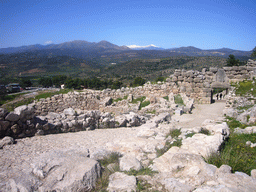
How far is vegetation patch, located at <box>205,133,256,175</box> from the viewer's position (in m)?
3.98

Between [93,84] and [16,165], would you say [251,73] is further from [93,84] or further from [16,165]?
[93,84]

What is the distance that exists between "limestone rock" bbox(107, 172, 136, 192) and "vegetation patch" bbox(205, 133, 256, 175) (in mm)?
2065

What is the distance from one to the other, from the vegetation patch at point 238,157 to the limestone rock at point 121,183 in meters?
2.06

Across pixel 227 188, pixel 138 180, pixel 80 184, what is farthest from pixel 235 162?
pixel 80 184

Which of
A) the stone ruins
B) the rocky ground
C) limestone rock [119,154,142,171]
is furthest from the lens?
limestone rock [119,154,142,171]

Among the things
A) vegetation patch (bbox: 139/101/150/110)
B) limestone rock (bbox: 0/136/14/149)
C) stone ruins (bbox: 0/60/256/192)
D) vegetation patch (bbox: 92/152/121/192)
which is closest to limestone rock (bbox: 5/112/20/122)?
stone ruins (bbox: 0/60/256/192)

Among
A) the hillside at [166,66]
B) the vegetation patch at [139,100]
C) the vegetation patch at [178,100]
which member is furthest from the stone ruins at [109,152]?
the hillside at [166,66]

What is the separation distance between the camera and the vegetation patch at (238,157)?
3.98 metres

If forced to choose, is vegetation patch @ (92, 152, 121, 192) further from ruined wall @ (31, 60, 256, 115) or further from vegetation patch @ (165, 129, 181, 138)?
ruined wall @ (31, 60, 256, 115)

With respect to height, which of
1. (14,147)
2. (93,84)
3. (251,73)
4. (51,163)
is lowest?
(93,84)

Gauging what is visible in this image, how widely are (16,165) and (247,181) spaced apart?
5587 mm

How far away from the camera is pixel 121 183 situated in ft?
12.4

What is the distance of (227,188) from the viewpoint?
10.4ft

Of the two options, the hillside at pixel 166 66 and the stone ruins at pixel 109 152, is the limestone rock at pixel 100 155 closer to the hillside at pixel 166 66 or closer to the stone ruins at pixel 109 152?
the stone ruins at pixel 109 152
